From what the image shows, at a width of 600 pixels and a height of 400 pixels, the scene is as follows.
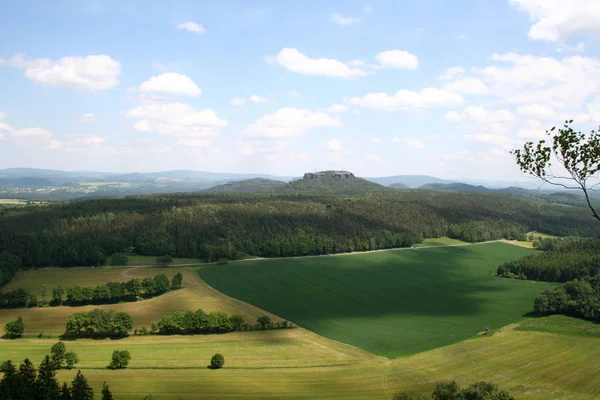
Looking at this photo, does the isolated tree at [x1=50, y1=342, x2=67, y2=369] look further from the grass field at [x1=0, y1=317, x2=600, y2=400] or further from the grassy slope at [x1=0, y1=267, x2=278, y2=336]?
the grassy slope at [x1=0, y1=267, x2=278, y2=336]

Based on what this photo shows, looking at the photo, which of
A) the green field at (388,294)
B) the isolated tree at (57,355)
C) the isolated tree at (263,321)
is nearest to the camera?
the isolated tree at (57,355)

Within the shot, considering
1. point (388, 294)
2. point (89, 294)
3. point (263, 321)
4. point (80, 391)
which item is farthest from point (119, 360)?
point (388, 294)

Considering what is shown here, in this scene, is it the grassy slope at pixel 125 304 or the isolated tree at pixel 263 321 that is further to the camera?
the grassy slope at pixel 125 304

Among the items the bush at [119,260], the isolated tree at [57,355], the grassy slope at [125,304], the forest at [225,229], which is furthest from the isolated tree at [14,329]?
the bush at [119,260]

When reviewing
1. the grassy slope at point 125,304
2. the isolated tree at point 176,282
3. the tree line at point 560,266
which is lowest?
the grassy slope at point 125,304

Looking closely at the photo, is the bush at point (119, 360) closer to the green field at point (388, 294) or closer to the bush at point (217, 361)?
the bush at point (217, 361)

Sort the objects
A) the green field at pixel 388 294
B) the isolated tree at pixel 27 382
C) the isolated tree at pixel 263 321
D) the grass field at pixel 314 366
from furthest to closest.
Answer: the isolated tree at pixel 263 321 < the green field at pixel 388 294 < the grass field at pixel 314 366 < the isolated tree at pixel 27 382

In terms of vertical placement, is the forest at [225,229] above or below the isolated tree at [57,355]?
above
